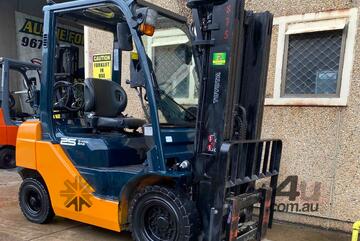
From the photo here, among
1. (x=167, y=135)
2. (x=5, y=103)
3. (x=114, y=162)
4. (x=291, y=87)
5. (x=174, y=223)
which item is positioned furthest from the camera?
(x=5, y=103)

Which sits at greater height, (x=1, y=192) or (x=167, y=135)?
(x=167, y=135)

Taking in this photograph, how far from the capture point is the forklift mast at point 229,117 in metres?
3.10

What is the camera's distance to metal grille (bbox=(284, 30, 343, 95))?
4.76 meters

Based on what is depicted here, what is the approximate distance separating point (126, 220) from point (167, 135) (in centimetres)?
99

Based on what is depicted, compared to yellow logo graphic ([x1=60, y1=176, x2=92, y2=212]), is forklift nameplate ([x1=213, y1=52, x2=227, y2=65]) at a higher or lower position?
higher

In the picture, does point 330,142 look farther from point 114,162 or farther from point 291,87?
point 114,162

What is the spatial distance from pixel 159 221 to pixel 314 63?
10.1ft

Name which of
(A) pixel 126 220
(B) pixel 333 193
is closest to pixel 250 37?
(A) pixel 126 220

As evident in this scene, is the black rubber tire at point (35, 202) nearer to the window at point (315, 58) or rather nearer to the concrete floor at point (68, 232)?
the concrete floor at point (68, 232)

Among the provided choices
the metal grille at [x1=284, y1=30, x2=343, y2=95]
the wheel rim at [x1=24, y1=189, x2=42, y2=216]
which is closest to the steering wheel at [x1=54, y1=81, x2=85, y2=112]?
the wheel rim at [x1=24, y1=189, x2=42, y2=216]

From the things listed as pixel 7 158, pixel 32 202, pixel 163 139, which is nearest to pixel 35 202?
pixel 32 202

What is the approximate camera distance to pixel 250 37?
3.54 meters

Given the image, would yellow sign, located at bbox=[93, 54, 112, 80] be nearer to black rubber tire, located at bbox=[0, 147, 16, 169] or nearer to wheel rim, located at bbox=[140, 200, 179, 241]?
wheel rim, located at bbox=[140, 200, 179, 241]

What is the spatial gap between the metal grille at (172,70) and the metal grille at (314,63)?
5.92 ft
